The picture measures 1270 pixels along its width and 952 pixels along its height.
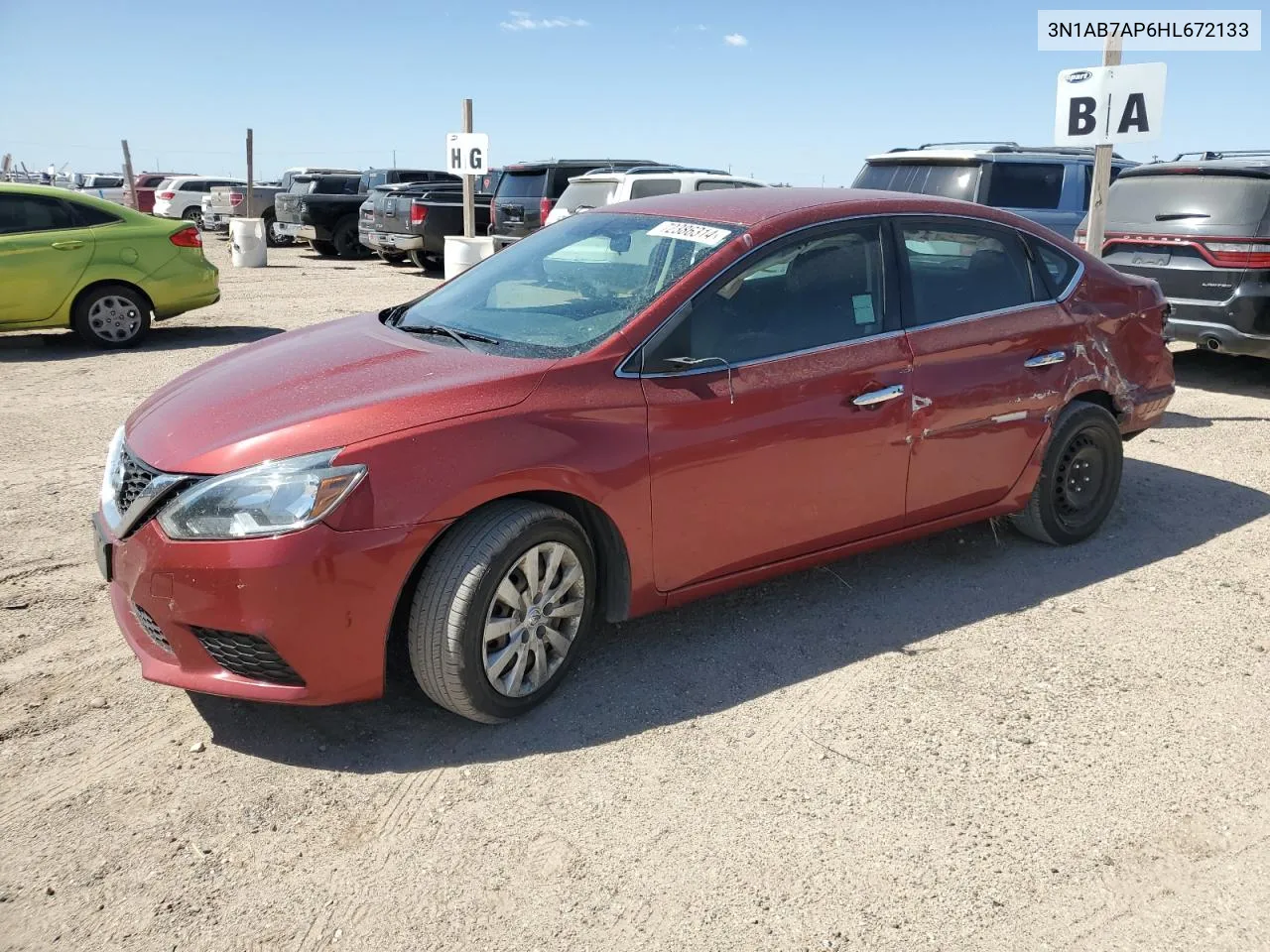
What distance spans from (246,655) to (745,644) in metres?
1.86

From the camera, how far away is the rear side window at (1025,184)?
1031 cm

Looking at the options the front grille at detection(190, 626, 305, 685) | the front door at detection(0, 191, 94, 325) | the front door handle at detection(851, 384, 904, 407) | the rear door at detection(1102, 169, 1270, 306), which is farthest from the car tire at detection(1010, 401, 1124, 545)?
the front door at detection(0, 191, 94, 325)

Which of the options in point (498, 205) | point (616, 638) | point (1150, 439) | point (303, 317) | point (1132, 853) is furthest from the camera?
point (498, 205)

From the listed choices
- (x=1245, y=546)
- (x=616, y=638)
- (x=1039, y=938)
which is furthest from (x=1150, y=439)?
(x=1039, y=938)

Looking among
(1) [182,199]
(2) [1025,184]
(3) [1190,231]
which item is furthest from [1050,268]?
(1) [182,199]

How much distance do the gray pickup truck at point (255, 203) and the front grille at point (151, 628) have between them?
2200 centimetres

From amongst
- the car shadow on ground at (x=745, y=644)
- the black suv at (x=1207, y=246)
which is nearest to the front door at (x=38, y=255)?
the car shadow on ground at (x=745, y=644)

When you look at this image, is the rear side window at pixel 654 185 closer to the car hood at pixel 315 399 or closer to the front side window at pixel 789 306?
the front side window at pixel 789 306

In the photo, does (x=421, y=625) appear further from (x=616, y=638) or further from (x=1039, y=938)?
(x=1039, y=938)

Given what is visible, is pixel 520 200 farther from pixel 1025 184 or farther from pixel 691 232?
pixel 691 232

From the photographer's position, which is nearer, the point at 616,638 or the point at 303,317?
the point at 616,638

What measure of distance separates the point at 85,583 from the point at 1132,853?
13.3 feet

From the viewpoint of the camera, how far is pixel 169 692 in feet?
12.1

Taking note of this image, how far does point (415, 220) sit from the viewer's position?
61.5ft
